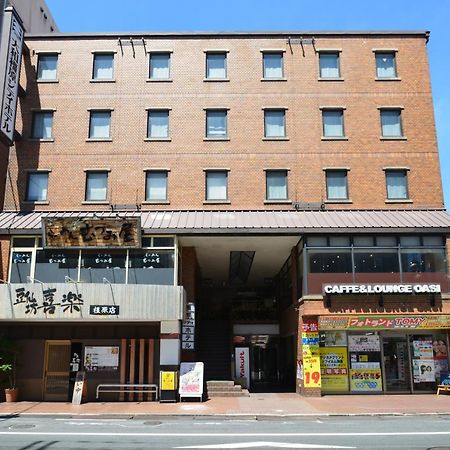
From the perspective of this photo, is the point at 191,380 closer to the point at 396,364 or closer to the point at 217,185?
the point at 396,364

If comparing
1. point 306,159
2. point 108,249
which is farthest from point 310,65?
point 108,249

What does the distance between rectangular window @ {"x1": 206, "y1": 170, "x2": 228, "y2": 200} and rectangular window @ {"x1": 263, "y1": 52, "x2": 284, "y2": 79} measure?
5989 millimetres

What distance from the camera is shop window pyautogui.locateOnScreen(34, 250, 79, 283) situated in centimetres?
2334

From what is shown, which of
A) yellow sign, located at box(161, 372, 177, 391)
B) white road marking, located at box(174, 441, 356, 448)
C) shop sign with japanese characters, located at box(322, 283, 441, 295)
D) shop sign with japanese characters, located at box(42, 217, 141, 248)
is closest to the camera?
white road marking, located at box(174, 441, 356, 448)

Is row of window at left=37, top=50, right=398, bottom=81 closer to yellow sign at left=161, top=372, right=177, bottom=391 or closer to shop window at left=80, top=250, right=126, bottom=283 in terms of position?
shop window at left=80, top=250, right=126, bottom=283

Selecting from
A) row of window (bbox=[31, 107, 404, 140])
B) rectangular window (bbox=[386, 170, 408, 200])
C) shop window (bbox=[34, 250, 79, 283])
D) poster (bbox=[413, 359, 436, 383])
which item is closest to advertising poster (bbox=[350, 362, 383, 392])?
poster (bbox=[413, 359, 436, 383])

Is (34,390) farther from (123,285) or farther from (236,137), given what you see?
(236,137)

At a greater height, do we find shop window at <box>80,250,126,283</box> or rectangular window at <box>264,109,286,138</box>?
rectangular window at <box>264,109,286,138</box>

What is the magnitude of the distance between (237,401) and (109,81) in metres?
17.4

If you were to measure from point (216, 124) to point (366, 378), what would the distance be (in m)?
14.4

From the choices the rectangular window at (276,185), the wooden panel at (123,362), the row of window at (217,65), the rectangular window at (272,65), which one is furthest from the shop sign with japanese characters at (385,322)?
the rectangular window at (272,65)

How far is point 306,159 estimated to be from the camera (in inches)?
1060

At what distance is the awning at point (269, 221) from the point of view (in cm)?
2342

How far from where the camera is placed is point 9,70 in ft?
82.2
